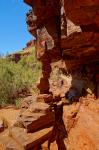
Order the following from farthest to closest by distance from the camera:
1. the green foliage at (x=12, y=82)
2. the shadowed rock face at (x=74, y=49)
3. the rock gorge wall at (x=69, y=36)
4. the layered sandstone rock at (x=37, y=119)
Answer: the green foliage at (x=12, y=82) → the layered sandstone rock at (x=37, y=119) → the rock gorge wall at (x=69, y=36) → the shadowed rock face at (x=74, y=49)

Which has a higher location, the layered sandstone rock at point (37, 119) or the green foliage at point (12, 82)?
the green foliage at point (12, 82)

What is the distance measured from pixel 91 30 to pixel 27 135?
15.7 ft

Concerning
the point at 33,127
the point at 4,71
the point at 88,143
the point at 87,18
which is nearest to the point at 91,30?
the point at 87,18

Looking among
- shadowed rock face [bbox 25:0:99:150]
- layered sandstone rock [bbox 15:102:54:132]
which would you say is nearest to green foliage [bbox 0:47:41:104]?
shadowed rock face [bbox 25:0:99:150]

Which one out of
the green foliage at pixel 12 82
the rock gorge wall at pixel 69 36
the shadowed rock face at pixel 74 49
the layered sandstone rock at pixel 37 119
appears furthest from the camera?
the green foliage at pixel 12 82

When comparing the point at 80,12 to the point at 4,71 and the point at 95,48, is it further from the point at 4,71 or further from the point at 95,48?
the point at 4,71

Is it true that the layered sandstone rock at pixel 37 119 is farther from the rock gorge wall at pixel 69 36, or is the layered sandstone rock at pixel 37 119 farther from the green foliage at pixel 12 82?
the green foliage at pixel 12 82

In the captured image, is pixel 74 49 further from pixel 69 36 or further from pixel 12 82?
pixel 12 82

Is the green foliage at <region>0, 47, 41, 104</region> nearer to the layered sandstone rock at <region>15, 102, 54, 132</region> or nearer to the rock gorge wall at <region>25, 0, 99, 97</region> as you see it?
the rock gorge wall at <region>25, 0, 99, 97</region>

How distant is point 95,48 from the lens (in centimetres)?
983

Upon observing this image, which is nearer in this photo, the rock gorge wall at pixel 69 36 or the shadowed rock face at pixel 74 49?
the shadowed rock face at pixel 74 49

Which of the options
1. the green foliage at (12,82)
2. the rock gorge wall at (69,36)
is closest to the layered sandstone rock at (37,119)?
the rock gorge wall at (69,36)

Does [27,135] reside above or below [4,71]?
below

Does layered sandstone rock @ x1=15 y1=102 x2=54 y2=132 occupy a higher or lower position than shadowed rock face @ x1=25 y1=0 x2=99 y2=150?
lower
